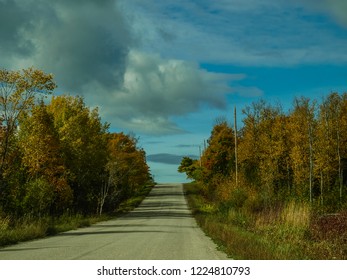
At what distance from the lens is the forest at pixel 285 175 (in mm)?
25734

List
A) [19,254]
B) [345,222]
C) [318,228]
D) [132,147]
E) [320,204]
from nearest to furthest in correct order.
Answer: [19,254]
[318,228]
[345,222]
[320,204]
[132,147]

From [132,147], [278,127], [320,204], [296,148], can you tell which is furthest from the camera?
[132,147]

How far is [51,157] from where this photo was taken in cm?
4028

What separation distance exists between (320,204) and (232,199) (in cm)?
815

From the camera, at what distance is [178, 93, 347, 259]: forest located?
25734 mm

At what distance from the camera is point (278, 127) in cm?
5509

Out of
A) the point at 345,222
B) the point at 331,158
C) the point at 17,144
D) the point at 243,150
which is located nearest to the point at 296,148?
the point at 331,158

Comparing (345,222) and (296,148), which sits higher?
(296,148)

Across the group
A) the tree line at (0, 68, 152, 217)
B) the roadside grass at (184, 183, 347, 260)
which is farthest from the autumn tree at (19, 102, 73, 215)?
the roadside grass at (184, 183, 347, 260)

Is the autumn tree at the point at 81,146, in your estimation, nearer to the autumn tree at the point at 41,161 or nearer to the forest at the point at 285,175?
the autumn tree at the point at 41,161

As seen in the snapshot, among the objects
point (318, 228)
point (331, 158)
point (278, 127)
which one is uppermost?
point (278, 127)

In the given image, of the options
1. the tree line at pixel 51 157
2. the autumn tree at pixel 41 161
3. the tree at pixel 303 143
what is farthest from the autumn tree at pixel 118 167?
the tree at pixel 303 143

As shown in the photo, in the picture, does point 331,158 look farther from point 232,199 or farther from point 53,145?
point 53,145

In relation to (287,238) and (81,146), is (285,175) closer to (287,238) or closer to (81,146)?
(81,146)
